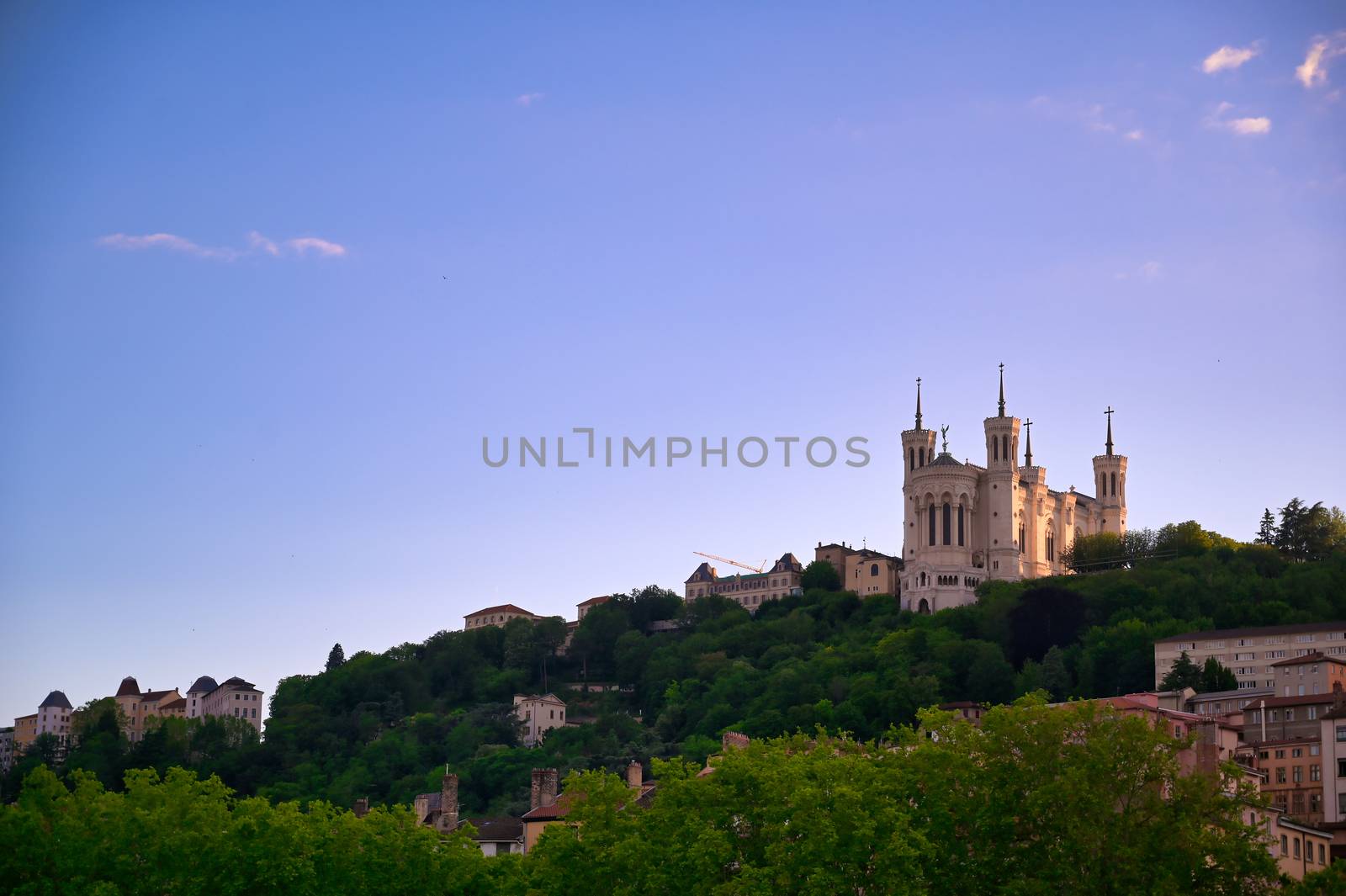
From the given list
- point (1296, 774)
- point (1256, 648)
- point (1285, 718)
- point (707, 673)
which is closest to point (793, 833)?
point (1296, 774)

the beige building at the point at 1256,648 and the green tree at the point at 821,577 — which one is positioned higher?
the green tree at the point at 821,577

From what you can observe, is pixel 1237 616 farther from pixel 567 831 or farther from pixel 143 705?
pixel 143 705

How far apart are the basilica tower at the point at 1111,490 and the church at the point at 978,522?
16.3 ft

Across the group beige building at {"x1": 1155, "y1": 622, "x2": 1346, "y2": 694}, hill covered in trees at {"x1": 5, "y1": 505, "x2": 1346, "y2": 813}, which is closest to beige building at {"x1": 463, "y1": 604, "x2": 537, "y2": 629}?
hill covered in trees at {"x1": 5, "y1": 505, "x2": 1346, "y2": 813}

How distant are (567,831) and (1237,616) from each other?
73022 millimetres

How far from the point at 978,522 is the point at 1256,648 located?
139 feet

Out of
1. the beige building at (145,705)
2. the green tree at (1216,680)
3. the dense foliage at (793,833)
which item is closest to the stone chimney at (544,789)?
the dense foliage at (793,833)

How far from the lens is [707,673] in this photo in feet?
489

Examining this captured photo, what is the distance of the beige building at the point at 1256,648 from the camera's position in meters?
112

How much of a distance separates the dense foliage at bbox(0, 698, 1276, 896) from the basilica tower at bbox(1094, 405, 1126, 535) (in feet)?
325

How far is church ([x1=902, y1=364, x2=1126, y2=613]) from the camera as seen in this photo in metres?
151

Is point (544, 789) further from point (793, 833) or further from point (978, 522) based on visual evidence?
point (978, 522)

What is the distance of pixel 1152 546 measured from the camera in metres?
152

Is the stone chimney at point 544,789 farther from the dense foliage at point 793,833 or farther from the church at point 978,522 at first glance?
the church at point 978,522
